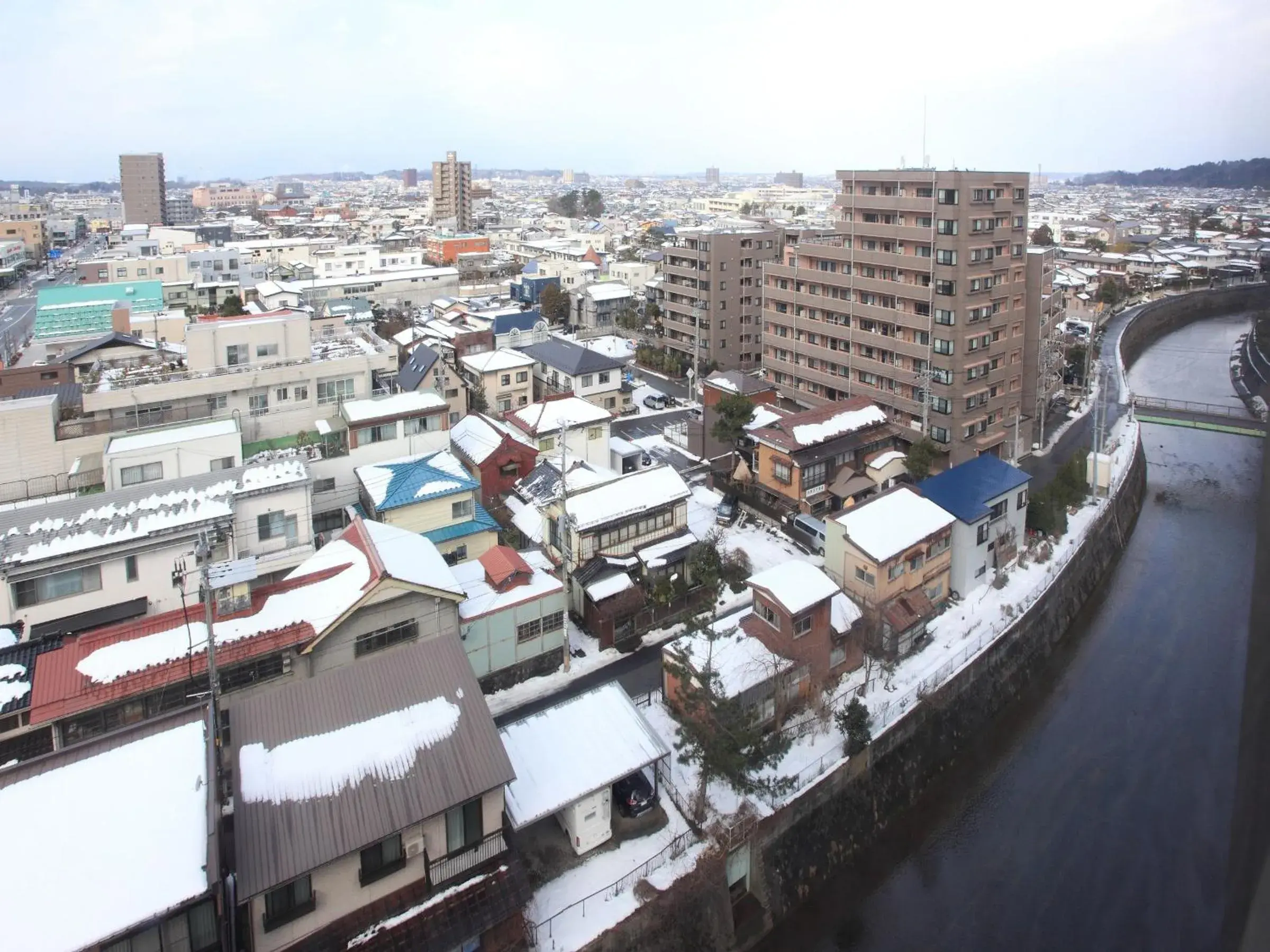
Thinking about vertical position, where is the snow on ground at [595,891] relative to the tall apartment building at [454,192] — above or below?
below

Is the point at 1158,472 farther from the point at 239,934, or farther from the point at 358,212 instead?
the point at 358,212

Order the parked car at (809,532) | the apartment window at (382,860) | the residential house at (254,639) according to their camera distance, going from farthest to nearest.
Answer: the parked car at (809,532)
the residential house at (254,639)
the apartment window at (382,860)

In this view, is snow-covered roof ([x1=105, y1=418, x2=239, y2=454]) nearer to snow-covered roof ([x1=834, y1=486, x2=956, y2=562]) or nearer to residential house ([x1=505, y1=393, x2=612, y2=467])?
residential house ([x1=505, y1=393, x2=612, y2=467])

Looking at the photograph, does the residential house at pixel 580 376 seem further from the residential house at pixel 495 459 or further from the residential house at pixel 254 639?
the residential house at pixel 254 639

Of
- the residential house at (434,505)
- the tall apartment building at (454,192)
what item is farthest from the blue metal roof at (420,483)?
the tall apartment building at (454,192)

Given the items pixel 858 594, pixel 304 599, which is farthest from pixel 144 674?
pixel 858 594

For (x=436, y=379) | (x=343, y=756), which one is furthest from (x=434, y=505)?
(x=436, y=379)

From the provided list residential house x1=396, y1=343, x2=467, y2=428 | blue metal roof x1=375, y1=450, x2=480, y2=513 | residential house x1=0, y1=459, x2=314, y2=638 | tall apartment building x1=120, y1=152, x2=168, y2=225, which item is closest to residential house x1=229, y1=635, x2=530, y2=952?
residential house x1=0, y1=459, x2=314, y2=638
